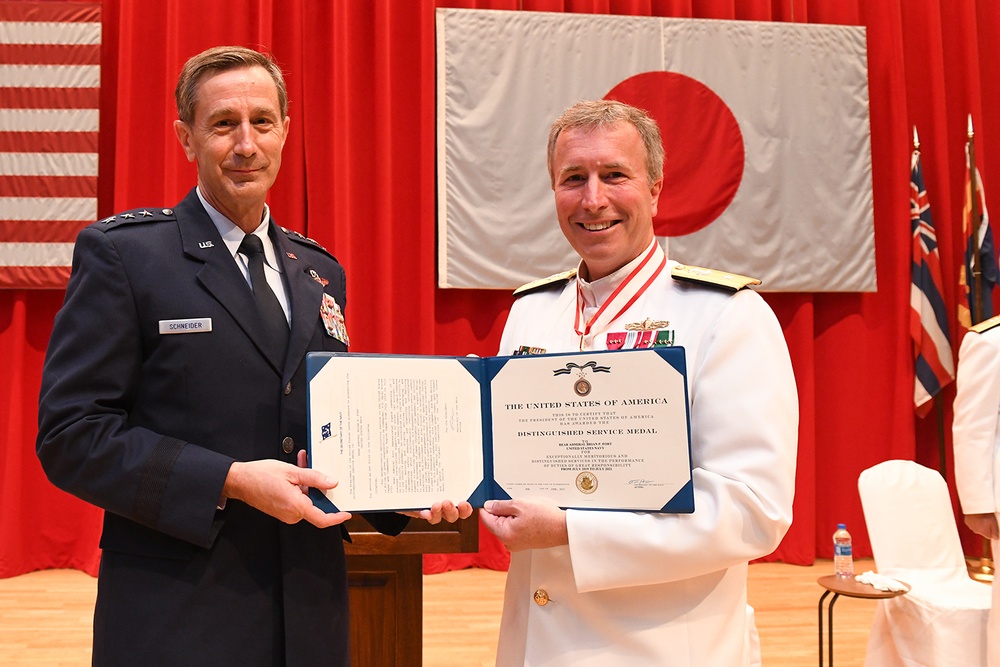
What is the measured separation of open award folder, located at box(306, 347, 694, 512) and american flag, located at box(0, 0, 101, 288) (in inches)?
167

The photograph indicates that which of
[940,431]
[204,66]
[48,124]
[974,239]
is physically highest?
[48,124]

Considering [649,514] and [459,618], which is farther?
[459,618]

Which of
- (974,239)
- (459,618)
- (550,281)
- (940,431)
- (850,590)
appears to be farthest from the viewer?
(940,431)

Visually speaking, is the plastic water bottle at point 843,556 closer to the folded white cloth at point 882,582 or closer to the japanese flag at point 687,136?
the folded white cloth at point 882,582

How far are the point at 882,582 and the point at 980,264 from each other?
320cm

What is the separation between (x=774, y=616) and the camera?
4281 mm

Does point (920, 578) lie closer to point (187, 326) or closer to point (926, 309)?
point (926, 309)

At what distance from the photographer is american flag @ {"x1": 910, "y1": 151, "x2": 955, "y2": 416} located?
5.54 m

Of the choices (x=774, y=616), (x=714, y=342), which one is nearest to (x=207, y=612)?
(x=714, y=342)

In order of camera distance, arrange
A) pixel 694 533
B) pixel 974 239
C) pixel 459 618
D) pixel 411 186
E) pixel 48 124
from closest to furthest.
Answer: pixel 694 533 → pixel 459 618 → pixel 48 124 → pixel 411 186 → pixel 974 239

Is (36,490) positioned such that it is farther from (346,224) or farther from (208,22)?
(208,22)

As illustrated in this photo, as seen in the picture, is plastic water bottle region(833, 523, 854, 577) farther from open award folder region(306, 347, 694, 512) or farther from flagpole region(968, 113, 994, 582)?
flagpole region(968, 113, 994, 582)

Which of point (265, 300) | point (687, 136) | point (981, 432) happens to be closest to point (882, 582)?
point (981, 432)

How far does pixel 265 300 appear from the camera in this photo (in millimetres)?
1530
